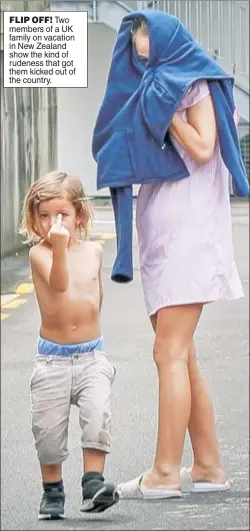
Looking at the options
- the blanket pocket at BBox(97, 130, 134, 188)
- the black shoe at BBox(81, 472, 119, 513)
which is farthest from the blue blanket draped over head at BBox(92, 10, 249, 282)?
the black shoe at BBox(81, 472, 119, 513)

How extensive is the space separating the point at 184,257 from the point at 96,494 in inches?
11.5

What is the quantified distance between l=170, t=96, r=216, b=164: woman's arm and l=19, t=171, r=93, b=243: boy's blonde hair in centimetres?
13

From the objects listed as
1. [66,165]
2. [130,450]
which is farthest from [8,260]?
[130,450]

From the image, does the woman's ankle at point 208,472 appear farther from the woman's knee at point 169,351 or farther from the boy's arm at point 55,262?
the boy's arm at point 55,262

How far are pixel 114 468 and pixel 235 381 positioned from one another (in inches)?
7.8

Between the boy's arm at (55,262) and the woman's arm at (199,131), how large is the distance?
0.52ft

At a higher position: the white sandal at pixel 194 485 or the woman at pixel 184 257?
the woman at pixel 184 257

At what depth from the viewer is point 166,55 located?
1873mm

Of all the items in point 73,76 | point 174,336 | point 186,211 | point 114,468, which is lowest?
point 114,468

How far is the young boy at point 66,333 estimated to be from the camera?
1912 millimetres

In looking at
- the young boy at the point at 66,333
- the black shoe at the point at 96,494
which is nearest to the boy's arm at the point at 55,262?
the young boy at the point at 66,333

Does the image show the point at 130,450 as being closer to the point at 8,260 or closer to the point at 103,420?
the point at 103,420

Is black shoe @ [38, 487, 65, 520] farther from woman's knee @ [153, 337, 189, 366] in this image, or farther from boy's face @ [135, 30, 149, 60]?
boy's face @ [135, 30, 149, 60]
